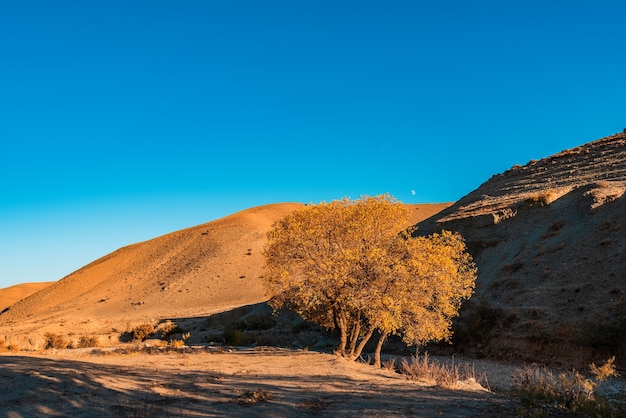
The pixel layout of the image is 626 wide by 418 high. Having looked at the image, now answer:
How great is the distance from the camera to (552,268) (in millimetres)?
23422

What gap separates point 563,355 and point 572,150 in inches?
1330

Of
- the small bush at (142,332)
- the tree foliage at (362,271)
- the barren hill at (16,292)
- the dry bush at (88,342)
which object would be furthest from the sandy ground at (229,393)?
the barren hill at (16,292)

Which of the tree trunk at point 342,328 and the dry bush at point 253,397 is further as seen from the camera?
the tree trunk at point 342,328

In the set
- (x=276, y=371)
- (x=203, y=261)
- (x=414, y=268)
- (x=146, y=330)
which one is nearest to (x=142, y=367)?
(x=276, y=371)

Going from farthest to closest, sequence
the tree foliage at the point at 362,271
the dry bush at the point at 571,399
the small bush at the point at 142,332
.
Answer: the small bush at the point at 142,332, the tree foliage at the point at 362,271, the dry bush at the point at 571,399

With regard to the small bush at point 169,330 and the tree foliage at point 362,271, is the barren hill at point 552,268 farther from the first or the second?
the small bush at point 169,330

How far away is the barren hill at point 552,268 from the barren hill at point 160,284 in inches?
1047

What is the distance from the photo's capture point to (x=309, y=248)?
16891mm

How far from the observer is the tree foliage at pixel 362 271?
15844mm

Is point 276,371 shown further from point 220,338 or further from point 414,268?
point 220,338

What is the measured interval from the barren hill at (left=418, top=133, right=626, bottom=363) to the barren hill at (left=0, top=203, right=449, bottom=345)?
87.2 feet

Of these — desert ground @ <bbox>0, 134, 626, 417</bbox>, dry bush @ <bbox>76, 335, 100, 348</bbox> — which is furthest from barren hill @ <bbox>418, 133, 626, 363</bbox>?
dry bush @ <bbox>76, 335, 100, 348</bbox>

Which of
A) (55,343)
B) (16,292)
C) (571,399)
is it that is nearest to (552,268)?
(571,399)

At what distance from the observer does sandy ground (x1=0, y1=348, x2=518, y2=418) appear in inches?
333
